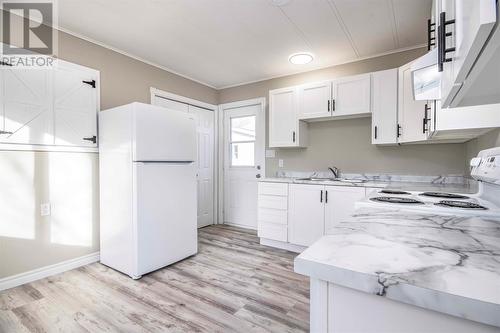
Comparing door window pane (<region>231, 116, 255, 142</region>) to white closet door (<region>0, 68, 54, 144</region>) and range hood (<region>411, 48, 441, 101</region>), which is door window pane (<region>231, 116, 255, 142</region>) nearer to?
white closet door (<region>0, 68, 54, 144</region>)

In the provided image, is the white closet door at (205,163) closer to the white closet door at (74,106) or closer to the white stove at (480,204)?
the white closet door at (74,106)

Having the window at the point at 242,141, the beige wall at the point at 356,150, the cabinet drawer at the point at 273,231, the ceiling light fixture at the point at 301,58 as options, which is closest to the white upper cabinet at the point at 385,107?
the beige wall at the point at 356,150

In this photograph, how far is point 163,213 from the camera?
2.59m

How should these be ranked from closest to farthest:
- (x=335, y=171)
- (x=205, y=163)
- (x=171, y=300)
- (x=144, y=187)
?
(x=171, y=300)
(x=144, y=187)
(x=335, y=171)
(x=205, y=163)

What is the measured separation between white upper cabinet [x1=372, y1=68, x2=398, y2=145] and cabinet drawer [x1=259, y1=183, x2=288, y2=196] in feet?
3.91

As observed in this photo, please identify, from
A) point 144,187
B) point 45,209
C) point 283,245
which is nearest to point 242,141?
point 283,245

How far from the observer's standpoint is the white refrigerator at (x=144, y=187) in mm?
2371

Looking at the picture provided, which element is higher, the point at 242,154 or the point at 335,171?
the point at 242,154

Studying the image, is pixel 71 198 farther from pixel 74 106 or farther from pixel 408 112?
pixel 408 112

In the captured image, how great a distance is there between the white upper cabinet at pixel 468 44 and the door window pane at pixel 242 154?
3431 mm

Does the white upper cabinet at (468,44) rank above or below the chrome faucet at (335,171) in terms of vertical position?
above

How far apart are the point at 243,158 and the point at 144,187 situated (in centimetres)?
214

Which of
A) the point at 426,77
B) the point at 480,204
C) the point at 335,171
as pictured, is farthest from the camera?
the point at 335,171

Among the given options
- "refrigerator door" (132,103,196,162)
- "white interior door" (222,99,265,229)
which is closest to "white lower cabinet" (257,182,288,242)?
"white interior door" (222,99,265,229)
